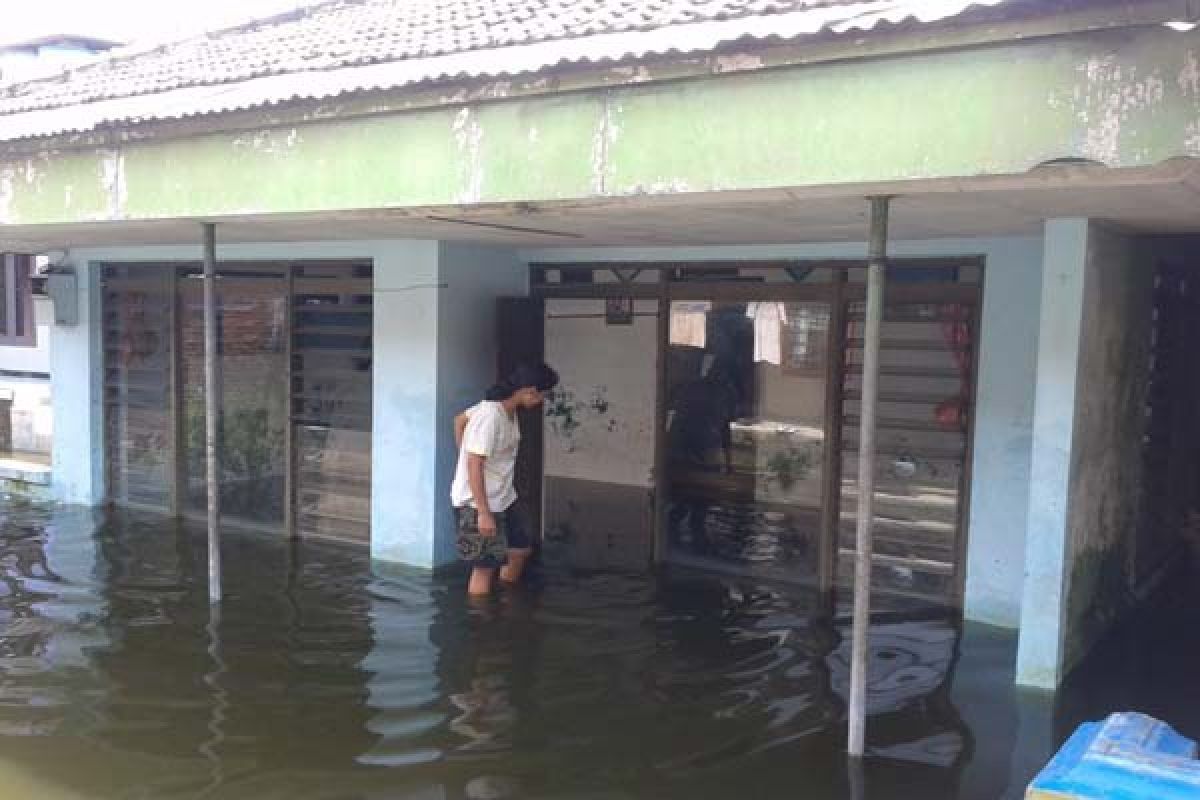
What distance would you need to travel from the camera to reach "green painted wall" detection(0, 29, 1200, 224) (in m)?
3.13

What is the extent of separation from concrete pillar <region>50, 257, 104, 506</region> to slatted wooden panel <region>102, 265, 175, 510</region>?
0.27 feet

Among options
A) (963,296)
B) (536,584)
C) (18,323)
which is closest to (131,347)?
(18,323)

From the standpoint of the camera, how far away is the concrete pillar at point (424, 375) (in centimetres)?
723

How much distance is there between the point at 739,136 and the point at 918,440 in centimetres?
331

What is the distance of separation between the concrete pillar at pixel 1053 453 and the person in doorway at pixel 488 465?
2.89 meters

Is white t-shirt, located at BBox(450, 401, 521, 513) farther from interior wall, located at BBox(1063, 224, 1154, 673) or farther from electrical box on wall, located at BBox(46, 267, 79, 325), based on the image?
electrical box on wall, located at BBox(46, 267, 79, 325)

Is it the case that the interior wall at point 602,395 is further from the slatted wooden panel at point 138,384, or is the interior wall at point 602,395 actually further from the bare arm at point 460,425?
the bare arm at point 460,425

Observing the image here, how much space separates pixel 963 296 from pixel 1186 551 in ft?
12.8

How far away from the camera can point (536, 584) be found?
7074 millimetres

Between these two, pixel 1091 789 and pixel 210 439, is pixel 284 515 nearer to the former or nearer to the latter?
pixel 210 439

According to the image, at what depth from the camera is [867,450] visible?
4.10 metres

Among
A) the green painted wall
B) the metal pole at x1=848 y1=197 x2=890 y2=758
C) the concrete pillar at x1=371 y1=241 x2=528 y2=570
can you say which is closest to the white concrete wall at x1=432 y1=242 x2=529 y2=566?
the concrete pillar at x1=371 y1=241 x2=528 y2=570

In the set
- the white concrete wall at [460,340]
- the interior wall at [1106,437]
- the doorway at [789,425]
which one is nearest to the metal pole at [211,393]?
the white concrete wall at [460,340]

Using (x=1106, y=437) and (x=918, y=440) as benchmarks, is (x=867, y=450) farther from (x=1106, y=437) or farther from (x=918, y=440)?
(x=918, y=440)
